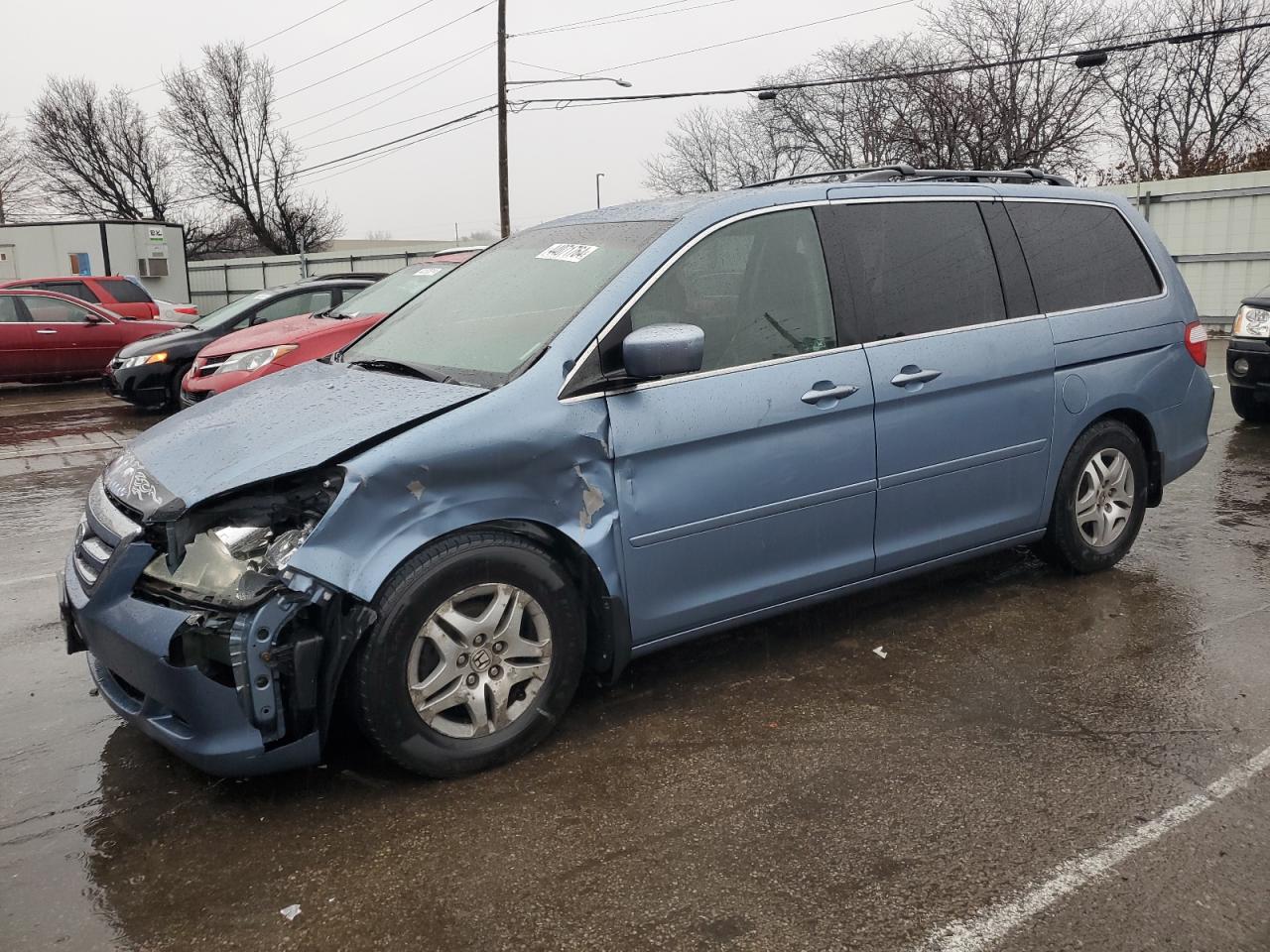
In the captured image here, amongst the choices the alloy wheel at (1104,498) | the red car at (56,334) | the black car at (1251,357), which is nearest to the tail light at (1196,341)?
the alloy wheel at (1104,498)

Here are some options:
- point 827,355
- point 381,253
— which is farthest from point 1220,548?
point 381,253

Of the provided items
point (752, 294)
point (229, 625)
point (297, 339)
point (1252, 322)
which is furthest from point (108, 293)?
point (229, 625)

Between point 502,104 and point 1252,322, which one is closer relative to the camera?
point 1252,322

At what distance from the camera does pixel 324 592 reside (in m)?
2.84

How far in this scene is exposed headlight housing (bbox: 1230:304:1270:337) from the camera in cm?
880

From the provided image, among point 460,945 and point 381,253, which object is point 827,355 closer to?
point 460,945

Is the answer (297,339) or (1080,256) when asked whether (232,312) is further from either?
(1080,256)

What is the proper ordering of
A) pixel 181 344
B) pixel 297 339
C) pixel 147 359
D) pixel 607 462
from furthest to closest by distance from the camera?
pixel 181 344
pixel 147 359
pixel 297 339
pixel 607 462

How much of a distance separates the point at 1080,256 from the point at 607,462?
2705 millimetres

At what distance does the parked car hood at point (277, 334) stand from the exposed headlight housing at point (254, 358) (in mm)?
56

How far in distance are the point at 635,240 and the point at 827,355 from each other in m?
0.81

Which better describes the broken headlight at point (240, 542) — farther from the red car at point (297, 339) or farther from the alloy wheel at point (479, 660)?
the red car at point (297, 339)

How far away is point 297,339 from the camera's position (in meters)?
9.12

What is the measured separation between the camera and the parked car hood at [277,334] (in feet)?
30.2
